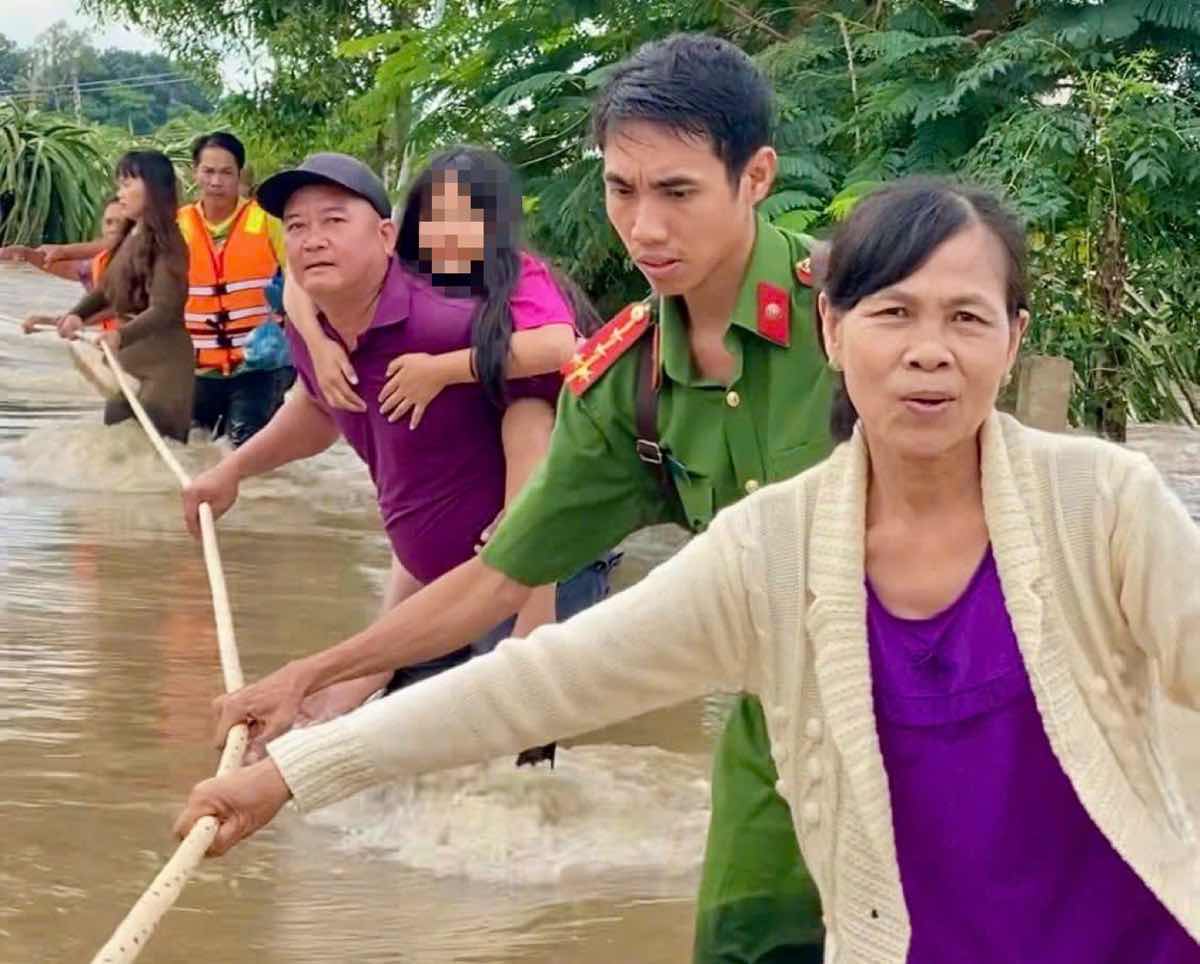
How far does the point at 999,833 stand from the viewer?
210 centimetres

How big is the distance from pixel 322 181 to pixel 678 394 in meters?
1.98

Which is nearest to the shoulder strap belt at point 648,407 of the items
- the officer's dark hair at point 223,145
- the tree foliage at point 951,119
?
the tree foliage at point 951,119

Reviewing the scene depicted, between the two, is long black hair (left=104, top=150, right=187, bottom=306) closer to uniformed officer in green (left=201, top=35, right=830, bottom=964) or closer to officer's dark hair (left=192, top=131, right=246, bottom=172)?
officer's dark hair (left=192, top=131, right=246, bottom=172)

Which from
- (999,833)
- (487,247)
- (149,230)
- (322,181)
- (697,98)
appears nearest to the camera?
(999,833)

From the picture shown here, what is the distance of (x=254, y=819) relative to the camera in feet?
7.62

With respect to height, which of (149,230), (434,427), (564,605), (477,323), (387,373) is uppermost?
(477,323)

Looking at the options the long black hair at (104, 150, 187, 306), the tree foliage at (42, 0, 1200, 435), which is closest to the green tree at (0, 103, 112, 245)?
the long black hair at (104, 150, 187, 306)

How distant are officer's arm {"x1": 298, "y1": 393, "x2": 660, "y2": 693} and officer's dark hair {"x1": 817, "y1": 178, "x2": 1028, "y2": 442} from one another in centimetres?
81

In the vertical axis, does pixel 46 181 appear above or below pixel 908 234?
below

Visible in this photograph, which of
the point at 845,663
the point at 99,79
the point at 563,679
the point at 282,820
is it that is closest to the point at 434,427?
the point at 282,820

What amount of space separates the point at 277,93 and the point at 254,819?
1564 centimetres

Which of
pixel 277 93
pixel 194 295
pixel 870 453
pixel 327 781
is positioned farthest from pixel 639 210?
pixel 277 93

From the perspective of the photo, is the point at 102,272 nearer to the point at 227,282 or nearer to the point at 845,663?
the point at 227,282

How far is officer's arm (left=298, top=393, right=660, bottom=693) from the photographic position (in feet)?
9.84
